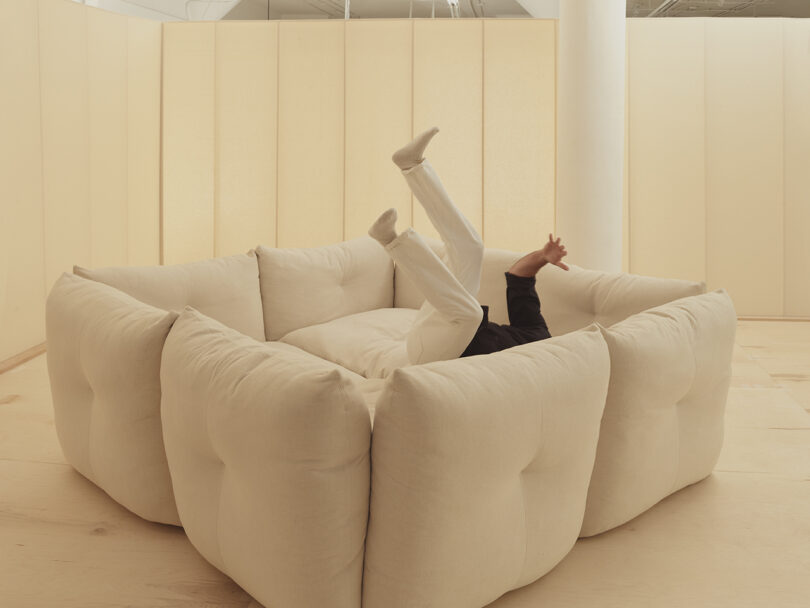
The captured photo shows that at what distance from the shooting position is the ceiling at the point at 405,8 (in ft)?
15.6

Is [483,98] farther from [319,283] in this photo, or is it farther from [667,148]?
[319,283]

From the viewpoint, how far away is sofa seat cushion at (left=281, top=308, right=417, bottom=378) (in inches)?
103

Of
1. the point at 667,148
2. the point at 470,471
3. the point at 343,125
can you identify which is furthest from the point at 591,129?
the point at 470,471

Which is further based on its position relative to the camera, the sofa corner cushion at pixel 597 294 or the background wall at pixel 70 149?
the background wall at pixel 70 149

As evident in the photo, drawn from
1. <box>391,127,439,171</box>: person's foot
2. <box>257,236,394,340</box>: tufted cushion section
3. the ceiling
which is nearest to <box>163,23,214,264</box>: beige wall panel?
the ceiling

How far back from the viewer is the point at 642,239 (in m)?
4.88

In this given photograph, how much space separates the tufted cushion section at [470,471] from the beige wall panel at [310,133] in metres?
3.47

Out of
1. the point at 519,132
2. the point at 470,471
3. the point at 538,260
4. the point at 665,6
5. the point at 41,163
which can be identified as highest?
the point at 665,6

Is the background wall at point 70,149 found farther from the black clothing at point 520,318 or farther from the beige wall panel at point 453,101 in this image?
the black clothing at point 520,318

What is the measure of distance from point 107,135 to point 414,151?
112 inches

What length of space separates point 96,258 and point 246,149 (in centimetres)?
115

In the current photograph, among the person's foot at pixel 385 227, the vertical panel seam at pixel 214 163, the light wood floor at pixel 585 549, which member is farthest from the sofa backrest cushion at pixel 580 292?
the vertical panel seam at pixel 214 163

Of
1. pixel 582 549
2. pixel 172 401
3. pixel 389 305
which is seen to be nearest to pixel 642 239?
pixel 389 305

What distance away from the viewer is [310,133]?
4.96 meters
